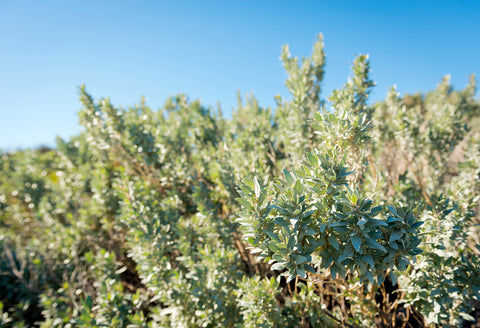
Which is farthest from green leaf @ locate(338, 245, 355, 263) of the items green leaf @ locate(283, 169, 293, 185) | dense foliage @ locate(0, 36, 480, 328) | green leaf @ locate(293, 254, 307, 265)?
green leaf @ locate(283, 169, 293, 185)

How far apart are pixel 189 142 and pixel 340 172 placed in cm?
370

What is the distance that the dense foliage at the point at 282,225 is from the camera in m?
1.46

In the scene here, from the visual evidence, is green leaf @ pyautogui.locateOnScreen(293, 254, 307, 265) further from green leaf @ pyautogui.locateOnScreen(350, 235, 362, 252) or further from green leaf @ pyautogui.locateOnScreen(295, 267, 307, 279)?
green leaf @ pyautogui.locateOnScreen(350, 235, 362, 252)

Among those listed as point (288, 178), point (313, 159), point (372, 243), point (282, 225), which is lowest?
point (372, 243)

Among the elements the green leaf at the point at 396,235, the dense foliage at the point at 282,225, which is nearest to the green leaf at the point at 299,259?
the dense foliage at the point at 282,225

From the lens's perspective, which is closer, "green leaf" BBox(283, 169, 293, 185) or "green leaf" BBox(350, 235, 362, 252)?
"green leaf" BBox(350, 235, 362, 252)

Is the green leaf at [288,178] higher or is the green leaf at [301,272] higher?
the green leaf at [288,178]

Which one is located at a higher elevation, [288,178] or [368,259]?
[288,178]

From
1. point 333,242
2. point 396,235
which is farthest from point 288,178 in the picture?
point 396,235

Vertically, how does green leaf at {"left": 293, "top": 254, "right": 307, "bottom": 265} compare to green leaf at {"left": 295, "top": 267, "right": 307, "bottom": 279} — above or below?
above

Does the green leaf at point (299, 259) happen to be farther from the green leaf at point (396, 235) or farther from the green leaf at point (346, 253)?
the green leaf at point (396, 235)

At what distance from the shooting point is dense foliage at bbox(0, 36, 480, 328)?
1465mm

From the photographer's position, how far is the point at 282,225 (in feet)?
4.65

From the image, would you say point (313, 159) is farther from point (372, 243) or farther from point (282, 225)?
point (372, 243)
